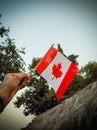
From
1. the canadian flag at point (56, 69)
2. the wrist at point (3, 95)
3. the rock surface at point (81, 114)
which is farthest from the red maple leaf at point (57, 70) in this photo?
the wrist at point (3, 95)

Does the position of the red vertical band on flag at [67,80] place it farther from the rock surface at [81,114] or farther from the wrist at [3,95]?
the wrist at [3,95]

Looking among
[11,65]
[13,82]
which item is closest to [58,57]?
[13,82]

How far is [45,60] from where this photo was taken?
528 cm

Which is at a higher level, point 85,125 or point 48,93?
point 48,93

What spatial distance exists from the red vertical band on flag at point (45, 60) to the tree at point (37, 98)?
20.9 meters

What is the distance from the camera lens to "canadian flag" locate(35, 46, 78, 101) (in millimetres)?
5324

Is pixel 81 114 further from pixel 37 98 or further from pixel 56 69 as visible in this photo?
pixel 37 98

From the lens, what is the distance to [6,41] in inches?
781

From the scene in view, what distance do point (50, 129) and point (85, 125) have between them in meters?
2.00

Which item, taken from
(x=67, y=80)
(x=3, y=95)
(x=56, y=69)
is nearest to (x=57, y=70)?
(x=56, y=69)

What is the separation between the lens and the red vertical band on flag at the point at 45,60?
5.26 meters

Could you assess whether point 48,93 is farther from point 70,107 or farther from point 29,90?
point 70,107

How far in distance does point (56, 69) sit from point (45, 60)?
430 mm

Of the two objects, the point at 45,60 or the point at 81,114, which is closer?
the point at 45,60
